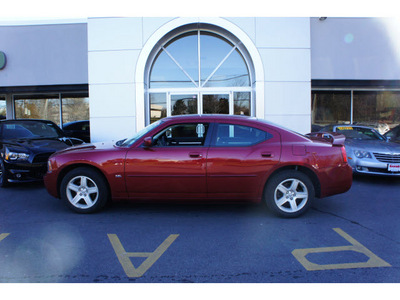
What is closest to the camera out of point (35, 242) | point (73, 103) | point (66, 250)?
point (66, 250)

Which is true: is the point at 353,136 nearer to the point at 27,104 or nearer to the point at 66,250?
the point at 66,250

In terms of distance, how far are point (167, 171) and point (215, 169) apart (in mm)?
699

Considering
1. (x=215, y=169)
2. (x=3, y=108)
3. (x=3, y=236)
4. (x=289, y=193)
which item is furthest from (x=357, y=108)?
(x=3, y=108)

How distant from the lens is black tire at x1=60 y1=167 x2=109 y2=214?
178 inches

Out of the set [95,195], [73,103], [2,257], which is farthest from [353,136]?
[73,103]

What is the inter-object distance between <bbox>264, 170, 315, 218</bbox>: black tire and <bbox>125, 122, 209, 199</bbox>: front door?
3.23 feet

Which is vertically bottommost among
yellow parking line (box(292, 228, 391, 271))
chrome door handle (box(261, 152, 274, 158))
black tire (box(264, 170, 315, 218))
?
yellow parking line (box(292, 228, 391, 271))

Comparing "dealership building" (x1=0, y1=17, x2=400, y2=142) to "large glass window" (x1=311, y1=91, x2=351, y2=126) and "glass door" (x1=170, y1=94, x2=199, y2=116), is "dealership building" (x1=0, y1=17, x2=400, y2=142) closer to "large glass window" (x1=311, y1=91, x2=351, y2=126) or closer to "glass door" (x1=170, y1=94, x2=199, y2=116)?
"glass door" (x1=170, y1=94, x2=199, y2=116)

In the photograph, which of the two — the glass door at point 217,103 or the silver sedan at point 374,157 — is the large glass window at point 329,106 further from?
the silver sedan at point 374,157

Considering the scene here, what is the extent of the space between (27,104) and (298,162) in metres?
13.3

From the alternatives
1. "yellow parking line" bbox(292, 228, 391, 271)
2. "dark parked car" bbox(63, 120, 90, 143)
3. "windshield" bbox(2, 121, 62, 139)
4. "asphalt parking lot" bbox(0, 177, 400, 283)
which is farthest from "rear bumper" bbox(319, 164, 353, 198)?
"dark parked car" bbox(63, 120, 90, 143)

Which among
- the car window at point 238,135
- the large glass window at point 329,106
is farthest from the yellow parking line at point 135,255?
the large glass window at point 329,106

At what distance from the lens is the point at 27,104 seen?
539 inches

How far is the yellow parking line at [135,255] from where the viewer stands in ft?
9.64
